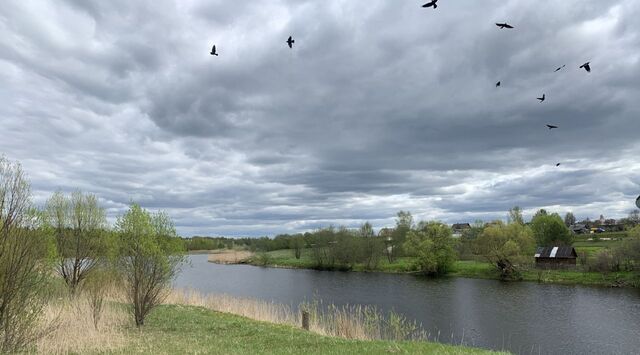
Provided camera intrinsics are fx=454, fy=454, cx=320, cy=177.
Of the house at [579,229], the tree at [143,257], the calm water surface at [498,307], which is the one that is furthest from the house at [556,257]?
the house at [579,229]

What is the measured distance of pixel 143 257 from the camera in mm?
17000

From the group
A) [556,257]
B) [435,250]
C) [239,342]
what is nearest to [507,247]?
[556,257]

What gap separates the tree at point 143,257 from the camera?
1689 centimetres

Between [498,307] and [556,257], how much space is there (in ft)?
121

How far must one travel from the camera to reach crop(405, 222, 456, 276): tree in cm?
7281

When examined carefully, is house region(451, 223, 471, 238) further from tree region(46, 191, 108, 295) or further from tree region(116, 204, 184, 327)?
tree region(116, 204, 184, 327)

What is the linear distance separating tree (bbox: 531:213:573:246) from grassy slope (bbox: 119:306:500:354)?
79.6 meters

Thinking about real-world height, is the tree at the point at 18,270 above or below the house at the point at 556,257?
above

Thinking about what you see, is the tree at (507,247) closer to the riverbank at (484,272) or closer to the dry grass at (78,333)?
the riverbank at (484,272)

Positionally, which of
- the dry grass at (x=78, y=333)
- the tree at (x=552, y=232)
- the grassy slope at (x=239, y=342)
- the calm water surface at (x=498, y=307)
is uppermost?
the tree at (x=552, y=232)

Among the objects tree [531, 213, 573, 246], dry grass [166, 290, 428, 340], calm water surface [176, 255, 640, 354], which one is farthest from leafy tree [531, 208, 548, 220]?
dry grass [166, 290, 428, 340]

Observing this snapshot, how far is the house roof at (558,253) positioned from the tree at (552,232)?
346 inches

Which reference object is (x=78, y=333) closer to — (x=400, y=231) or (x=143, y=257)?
(x=143, y=257)

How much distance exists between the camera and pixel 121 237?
17.6m
